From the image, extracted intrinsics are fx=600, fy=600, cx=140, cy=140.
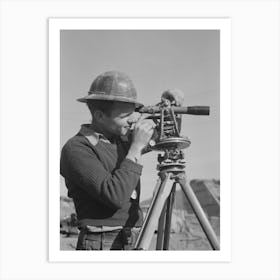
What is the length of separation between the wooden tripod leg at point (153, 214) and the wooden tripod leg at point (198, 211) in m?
0.07

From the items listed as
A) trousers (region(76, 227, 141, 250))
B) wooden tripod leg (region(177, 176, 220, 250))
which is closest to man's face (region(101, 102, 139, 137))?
wooden tripod leg (region(177, 176, 220, 250))

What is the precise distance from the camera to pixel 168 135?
125 inches

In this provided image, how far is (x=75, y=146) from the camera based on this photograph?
124 inches

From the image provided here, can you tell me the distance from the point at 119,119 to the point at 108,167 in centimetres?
27

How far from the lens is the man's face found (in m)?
3.19

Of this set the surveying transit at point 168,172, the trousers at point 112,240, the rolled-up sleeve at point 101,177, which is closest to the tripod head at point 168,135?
the surveying transit at point 168,172

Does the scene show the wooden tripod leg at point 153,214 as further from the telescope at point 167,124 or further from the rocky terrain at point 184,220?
the telescope at point 167,124

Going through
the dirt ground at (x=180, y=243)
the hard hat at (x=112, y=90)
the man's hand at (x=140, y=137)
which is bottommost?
the dirt ground at (x=180, y=243)

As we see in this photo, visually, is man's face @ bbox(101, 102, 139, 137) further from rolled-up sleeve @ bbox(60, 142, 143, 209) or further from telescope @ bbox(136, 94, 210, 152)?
rolled-up sleeve @ bbox(60, 142, 143, 209)

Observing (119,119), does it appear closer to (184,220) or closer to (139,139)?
(139,139)
